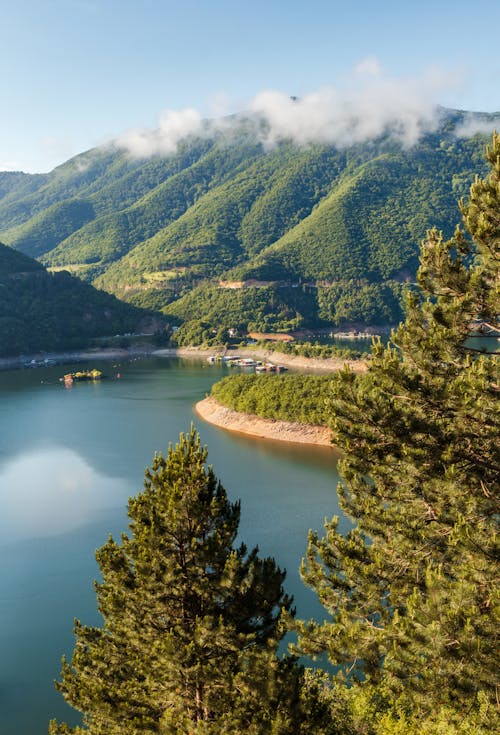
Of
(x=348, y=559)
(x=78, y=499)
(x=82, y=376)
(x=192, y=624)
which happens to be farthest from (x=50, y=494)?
(x=82, y=376)

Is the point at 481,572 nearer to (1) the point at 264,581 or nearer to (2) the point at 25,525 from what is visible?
(1) the point at 264,581

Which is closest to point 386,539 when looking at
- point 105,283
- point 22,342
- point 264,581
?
point 264,581

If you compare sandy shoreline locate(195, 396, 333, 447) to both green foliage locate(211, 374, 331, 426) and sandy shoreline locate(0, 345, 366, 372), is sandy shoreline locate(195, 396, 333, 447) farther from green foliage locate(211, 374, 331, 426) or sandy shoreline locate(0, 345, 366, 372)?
sandy shoreline locate(0, 345, 366, 372)

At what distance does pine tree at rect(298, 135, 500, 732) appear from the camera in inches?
286

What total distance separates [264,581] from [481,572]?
378cm

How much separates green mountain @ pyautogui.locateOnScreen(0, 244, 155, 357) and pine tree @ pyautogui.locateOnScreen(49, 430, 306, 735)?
97062mm

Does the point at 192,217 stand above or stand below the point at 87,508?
above

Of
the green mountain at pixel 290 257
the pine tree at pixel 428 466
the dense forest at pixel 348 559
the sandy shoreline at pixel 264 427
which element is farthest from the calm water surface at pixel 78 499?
the green mountain at pixel 290 257

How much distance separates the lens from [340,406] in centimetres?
934

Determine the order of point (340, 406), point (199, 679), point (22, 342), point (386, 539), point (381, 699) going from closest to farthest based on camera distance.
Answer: point (199, 679)
point (340, 406)
point (386, 539)
point (381, 699)
point (22, 342)

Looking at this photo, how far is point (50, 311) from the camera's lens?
115250mm

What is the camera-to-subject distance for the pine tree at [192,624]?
28.3 feet

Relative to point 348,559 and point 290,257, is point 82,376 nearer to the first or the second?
point 348,559

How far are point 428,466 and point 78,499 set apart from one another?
90.1 ft
